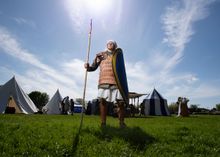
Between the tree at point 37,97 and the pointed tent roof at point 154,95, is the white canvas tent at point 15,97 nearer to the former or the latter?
the pointed tent roof at point 154,95

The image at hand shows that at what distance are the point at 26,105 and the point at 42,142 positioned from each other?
2441cm

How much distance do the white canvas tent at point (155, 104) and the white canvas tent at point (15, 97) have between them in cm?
1554

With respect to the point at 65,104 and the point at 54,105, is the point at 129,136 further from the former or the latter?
the point at 54,105

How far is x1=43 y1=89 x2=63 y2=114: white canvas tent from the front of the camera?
35.2 m

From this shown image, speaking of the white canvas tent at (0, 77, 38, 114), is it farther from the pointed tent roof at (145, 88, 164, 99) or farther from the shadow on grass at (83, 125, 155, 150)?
the shadow on grass at (83, 125, 155, 150)

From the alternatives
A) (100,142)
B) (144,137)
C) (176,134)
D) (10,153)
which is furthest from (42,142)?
(176,134)

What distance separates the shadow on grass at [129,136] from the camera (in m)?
6.45

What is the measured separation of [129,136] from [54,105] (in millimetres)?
30266

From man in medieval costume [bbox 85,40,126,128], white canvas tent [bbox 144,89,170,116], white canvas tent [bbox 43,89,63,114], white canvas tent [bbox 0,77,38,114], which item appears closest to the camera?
man in medieval costume [bbox 85,40,126,128]

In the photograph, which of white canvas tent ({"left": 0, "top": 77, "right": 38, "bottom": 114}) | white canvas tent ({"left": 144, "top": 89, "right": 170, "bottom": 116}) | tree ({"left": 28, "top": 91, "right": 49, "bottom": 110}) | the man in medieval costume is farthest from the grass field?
tree ({"left": 28, "top": 91, "right": 49, "bottom": 110})

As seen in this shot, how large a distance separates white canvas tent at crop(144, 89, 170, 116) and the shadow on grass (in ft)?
98.3

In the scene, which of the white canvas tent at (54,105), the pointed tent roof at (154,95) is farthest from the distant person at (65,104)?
the pointed tent roof at (154,95)

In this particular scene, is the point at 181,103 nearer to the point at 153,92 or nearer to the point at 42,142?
the point at 153,92

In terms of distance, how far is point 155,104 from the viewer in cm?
3697
